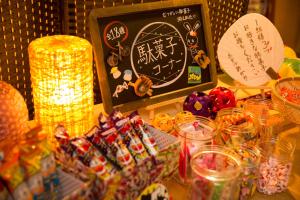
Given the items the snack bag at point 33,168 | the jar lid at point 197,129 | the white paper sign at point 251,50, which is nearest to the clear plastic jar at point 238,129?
the jar lid at point 197,129

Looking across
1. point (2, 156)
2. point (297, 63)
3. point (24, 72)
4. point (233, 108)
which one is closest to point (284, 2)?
point (297, 63)

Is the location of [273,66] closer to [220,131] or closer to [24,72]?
[220,131]

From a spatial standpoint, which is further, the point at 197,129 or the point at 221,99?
the point at 221,99

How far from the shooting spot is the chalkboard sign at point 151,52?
4.35 ft

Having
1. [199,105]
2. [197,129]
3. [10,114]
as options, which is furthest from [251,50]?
[10,114]

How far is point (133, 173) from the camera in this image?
0.90m

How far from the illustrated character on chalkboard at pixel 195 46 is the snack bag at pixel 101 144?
662mm

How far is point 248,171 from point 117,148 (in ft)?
1.22

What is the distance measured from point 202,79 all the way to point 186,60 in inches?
4.3

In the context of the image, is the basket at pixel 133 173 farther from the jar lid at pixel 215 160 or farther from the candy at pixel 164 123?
the candy at pixel 164 123

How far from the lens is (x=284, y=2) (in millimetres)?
2938

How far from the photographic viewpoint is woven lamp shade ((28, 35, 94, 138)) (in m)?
1.16

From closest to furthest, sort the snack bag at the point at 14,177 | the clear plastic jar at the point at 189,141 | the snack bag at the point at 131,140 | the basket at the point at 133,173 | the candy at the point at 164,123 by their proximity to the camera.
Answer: the snack bag at the point at 14,177 < the basket at the point at 133,173 < the snack bag at the point at 131,140 < the clear plastic jar at the point at 189,141 < the candy at the point at 164,123

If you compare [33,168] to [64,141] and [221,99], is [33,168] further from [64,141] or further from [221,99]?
[221,99]
